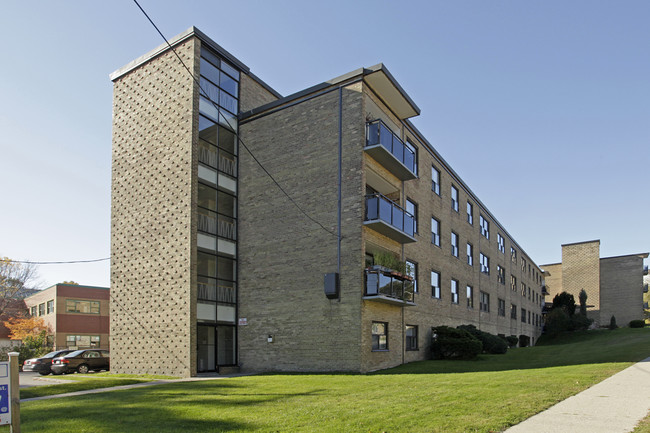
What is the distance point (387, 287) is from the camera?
19094 millimetres

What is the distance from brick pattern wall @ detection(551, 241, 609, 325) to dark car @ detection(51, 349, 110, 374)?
53.5 meters

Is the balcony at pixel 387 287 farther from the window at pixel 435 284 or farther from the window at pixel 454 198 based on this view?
the window at pixel 454 198

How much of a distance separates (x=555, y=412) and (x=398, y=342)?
1327cm

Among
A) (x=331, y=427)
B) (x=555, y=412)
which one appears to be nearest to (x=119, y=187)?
(x=331, y=427)

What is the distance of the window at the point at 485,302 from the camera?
3412 cm

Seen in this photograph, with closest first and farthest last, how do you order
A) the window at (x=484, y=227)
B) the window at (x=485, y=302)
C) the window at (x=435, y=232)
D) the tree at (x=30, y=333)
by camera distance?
the window at (x=435, y=232), the window at (x=485, y=302), the window at (x=484, y=227), the tree at (x=30, y=333)

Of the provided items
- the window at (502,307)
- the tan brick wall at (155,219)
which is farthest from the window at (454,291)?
the tan brick wall at (155,219)

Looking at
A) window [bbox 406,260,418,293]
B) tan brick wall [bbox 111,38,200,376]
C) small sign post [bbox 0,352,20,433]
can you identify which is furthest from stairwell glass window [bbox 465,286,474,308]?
small sign post [bbox 0,352,20,433]

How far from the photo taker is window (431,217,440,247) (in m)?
26.8

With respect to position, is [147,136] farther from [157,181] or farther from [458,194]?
[458,194]

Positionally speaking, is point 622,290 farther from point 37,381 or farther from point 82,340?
point 37,381

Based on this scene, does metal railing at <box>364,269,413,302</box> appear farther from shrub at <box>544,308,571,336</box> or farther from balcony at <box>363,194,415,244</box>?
shrub at <box>544,308,571,336</box>

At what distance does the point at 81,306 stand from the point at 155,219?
27.3m

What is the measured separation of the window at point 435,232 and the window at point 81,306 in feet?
104
